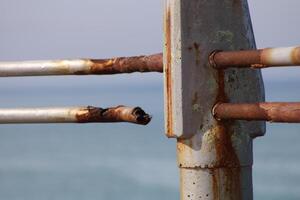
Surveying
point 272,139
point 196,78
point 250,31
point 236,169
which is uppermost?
point 272,139

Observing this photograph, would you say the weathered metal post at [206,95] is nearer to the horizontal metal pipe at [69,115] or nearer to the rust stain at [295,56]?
the horizontal metal pipe at [69,115]

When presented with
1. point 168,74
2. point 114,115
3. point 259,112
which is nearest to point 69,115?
point 114,115

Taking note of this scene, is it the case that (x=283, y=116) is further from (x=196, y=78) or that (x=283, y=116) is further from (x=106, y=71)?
(x=106, y=71)

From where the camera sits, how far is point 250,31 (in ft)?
6.88

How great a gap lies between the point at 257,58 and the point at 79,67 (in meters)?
0.58

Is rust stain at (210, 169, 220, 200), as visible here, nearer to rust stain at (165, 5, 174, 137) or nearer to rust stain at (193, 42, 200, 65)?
rust stain at (165, 5, 174, 137)

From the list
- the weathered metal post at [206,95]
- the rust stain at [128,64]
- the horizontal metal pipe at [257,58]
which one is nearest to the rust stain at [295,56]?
the horizontal metal pipe at [257,58]

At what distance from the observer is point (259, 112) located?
189 cm

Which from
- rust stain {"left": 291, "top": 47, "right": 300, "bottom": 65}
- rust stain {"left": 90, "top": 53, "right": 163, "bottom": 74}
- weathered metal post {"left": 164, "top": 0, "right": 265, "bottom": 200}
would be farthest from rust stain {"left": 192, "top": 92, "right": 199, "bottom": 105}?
rust stain {"left": 291, "top": 47, "right": 300, "bottom": 65}

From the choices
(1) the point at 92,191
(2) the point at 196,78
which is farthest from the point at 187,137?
(1) the point at 92,191

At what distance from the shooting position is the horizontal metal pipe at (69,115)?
2172 millimetres

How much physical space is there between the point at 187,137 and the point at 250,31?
1.04ft

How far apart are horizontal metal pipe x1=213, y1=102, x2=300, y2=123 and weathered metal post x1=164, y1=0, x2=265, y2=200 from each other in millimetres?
37

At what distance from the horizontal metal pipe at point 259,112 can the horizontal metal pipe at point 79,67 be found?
24 centimetres
